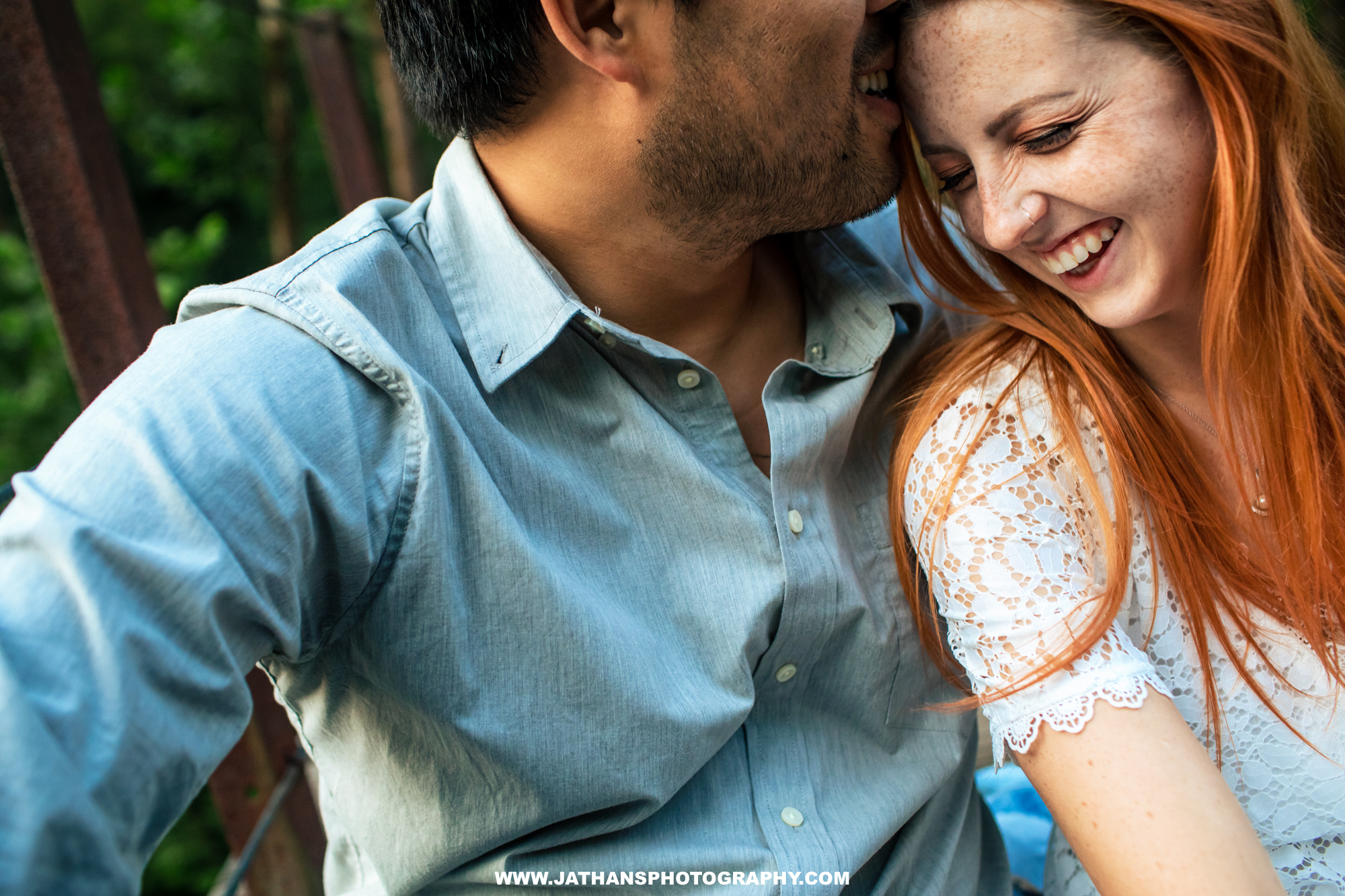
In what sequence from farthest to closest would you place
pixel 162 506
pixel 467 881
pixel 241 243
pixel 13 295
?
pixel 241 243, pixel 13 295, pixel 467 881, pixel 162 506

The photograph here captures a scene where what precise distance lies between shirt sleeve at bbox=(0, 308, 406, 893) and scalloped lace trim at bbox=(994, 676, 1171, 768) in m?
0.96

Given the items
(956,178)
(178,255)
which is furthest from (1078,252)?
(178,255)

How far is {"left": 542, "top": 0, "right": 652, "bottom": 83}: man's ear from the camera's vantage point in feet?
4.99

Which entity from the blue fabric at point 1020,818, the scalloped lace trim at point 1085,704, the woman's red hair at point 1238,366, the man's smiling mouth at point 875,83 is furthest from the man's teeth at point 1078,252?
the blue fabric at point 1020,818

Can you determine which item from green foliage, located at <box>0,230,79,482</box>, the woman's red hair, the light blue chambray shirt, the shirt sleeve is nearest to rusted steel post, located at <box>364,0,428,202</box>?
green foliage, located at <box>0,230,79,482</box>

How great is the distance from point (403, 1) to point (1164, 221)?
126cm

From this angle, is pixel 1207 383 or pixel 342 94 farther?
pixel 342 94

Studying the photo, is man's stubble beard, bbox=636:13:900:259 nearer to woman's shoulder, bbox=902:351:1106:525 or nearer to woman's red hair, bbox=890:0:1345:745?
woman's red hair, bbox=890:0:1345:745

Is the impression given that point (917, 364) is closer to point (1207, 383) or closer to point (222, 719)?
point (1207, 383)

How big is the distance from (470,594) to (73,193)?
1.03m

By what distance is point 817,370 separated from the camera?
166cm

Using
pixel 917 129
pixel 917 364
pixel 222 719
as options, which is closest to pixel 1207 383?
pixel 917 364

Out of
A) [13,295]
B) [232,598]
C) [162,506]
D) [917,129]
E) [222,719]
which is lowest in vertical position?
[13,295]

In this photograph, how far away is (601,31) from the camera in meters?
1.54
